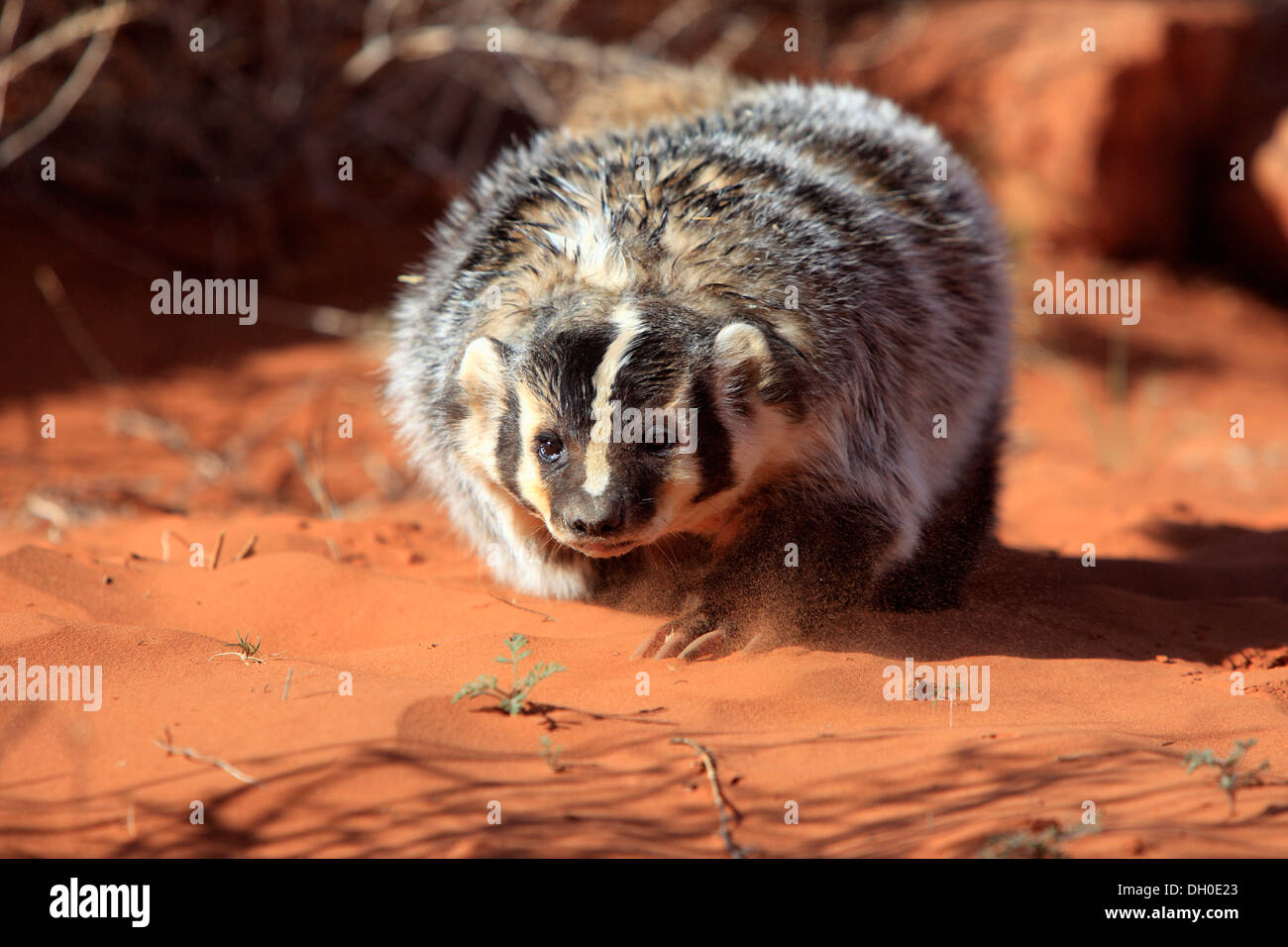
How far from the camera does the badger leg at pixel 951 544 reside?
333 cm

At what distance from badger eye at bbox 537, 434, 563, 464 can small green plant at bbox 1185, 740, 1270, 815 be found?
56.0 inches

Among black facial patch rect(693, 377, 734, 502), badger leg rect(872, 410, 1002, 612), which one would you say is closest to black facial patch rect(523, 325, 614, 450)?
black facial patch rect(693, 377, 734, 502)

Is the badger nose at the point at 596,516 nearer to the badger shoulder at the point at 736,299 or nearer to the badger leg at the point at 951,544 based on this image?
the badger shoulder at the point at 736,299

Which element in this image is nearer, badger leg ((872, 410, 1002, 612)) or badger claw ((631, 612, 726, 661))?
badger claw ((631, 612, 726, 661))

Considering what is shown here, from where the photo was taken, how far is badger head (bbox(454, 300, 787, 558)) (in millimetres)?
2660

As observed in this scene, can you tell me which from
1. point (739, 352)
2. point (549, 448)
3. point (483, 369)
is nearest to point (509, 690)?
point (549, 448)

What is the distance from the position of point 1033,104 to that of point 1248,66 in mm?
2070

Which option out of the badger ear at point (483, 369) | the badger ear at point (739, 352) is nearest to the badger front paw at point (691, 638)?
the badger ear at point (739, 352)

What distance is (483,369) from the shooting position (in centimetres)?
293

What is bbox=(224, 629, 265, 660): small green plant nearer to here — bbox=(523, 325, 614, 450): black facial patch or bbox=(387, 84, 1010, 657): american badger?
bbox=(387, 84, 1010, 657): american badger

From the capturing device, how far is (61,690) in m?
2.49

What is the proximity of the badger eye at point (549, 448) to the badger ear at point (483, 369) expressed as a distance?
206 millimetres
